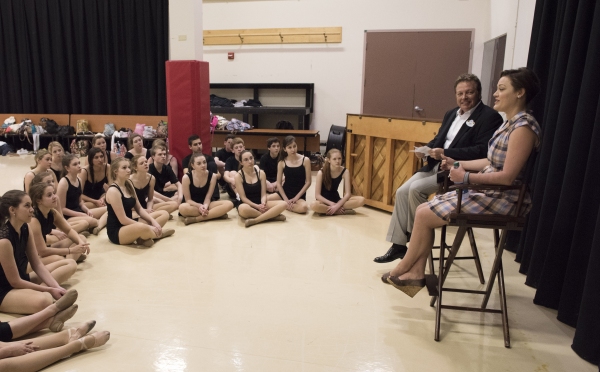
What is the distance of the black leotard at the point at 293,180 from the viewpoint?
5238mm

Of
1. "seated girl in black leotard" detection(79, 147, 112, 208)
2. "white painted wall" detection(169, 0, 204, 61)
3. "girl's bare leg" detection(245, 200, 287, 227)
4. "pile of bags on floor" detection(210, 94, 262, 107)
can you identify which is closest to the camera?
"seated girl in black leotard" detection(79, 147, 112, 208)

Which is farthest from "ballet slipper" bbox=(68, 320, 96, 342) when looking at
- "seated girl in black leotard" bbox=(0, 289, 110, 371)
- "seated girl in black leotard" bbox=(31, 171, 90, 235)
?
"seated girl in black leotard" bbox=(31, 171, 90, 235)

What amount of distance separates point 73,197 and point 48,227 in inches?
41.6

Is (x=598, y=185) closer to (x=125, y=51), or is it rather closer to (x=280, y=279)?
(x=280, y=279)

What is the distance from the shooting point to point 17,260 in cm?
272

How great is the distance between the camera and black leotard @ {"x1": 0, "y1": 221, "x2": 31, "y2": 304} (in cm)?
262

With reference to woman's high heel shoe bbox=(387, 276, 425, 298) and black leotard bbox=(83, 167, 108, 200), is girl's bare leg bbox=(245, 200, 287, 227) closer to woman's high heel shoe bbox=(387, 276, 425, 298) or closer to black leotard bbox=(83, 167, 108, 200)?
black leotard bbox=(83, 167, 108, 200)

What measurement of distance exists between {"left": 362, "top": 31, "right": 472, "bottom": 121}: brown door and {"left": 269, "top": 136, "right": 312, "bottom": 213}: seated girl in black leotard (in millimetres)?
3566

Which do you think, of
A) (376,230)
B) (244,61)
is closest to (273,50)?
(244,61)

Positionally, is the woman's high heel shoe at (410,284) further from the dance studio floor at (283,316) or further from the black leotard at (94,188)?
the black leotard at (94,188)

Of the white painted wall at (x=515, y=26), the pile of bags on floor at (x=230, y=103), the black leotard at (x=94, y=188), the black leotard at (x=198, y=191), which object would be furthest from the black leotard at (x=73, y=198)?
the pile of bags on floor at (x=230, y=103)

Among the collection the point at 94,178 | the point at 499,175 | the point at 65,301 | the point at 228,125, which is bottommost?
the point at 65,301

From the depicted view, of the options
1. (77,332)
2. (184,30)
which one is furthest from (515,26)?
(77,332)

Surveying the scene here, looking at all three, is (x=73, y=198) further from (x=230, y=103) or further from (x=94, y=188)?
(x=230, y=103)
